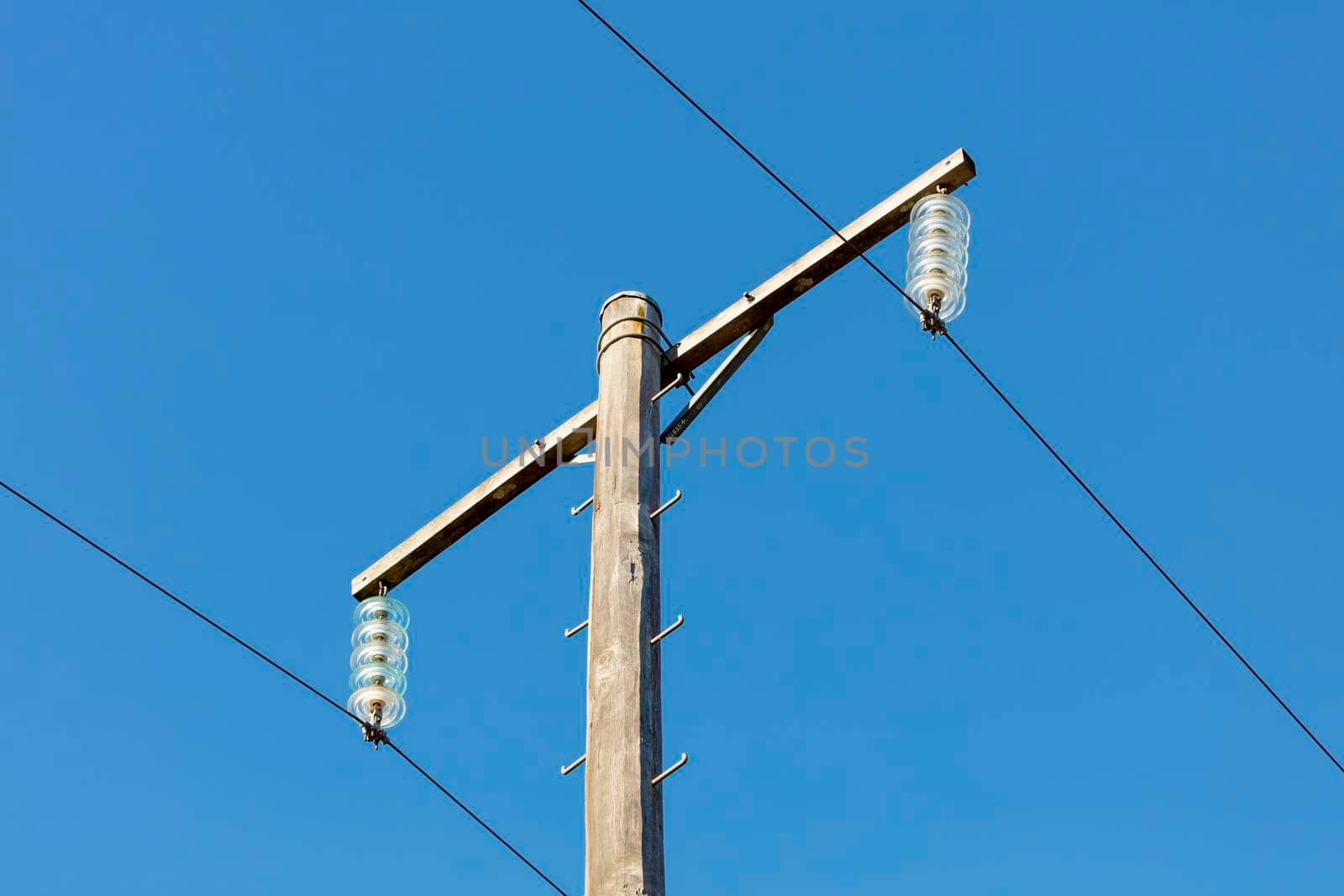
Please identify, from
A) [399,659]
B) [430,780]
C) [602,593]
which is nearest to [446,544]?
[399,659]

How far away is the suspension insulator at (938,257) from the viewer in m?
6.62

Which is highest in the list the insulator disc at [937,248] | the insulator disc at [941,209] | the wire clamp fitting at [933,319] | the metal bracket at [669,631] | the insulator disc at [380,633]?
the insulator disc at [941,209]

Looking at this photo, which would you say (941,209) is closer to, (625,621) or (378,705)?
(625,621)

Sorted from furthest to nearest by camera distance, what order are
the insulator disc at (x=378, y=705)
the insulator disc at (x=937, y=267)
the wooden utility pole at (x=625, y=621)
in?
the insulator disc at (x=378, y=705) < the insulator disc at (x=937, y=267) < the wooden utility pole at (x=625, y=621)

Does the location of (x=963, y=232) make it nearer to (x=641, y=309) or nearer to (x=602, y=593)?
(x=641, y=309)

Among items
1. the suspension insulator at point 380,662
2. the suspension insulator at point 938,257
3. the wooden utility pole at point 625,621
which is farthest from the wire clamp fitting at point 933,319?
the suspension insulator at point 380,662

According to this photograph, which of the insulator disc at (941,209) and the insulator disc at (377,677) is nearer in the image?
the insulator disc at (941,209)

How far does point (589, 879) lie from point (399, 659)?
90.3 inches

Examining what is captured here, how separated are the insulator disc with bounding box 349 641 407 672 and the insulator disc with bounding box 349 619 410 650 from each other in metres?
0.02

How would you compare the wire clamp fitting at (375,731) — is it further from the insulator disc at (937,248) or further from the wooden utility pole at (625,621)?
the insulator disc at (937,248)

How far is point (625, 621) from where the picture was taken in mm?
5922

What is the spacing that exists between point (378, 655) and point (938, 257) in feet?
9.50

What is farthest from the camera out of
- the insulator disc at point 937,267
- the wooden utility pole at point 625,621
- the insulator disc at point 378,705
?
the insulator disc at point 378,705

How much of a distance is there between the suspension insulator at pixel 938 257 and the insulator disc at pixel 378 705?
8.86 feet
